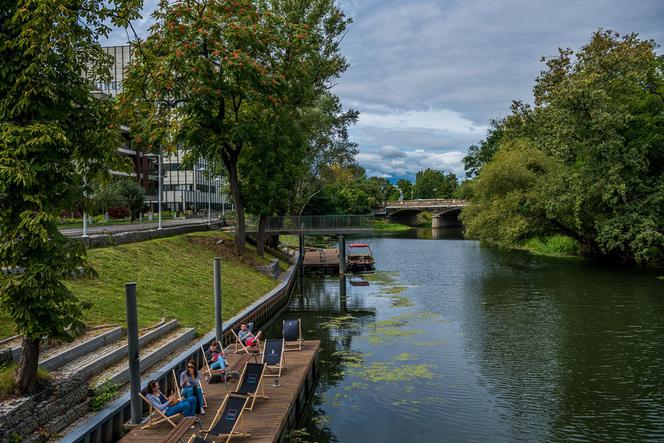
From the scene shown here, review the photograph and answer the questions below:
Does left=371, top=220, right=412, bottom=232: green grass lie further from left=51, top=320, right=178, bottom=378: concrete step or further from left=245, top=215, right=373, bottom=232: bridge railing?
left=51, top=320, right=178, bottom=378: concrete step

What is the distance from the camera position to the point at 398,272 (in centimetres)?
4809

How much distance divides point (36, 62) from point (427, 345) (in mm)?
18084

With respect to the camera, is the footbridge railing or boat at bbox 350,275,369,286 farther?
the footbridge railing

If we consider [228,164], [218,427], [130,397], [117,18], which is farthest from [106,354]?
[228,164]

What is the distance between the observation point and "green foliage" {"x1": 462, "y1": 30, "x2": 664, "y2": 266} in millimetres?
41156

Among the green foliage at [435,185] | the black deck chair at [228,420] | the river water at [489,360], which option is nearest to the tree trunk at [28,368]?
the black deck chair at [228,420]

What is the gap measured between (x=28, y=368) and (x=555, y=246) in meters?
59.2

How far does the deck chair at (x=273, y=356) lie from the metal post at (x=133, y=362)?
4.35 m

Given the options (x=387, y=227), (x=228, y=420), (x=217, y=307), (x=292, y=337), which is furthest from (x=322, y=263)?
(x=387, y=227)

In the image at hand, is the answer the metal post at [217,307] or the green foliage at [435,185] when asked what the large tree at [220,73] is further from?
the green foliage at [435,185]

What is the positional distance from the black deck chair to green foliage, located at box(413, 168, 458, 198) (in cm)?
16588

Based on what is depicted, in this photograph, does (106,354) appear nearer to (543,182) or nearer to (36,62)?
(36,62)

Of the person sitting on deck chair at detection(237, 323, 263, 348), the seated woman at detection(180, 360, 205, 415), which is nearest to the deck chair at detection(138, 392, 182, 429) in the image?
the seated woman at detection(180, 360, 205, 415)

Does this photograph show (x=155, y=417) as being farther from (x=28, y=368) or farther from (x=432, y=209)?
(x=432, y=209)
